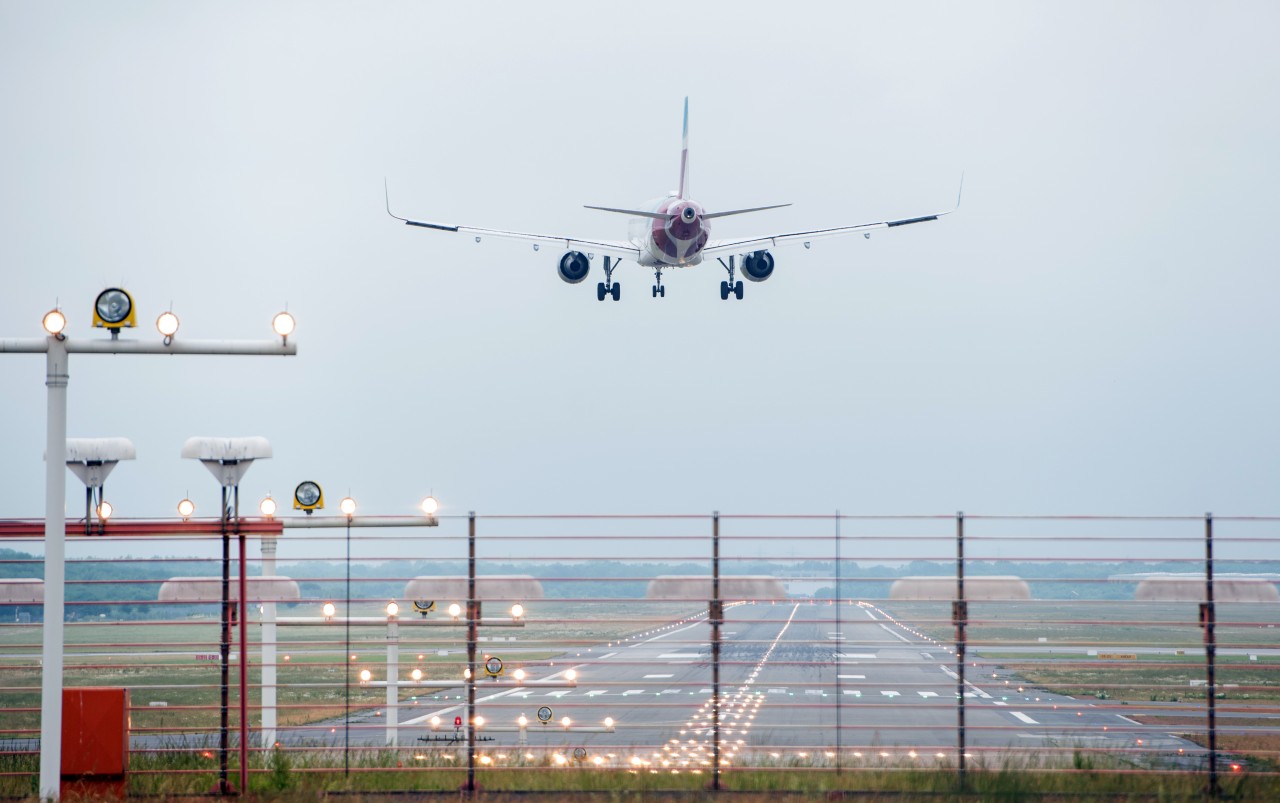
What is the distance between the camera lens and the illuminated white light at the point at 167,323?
12.6 meters

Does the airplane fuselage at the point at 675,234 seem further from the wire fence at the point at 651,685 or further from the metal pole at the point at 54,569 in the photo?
the metal pole at the point at 54,569

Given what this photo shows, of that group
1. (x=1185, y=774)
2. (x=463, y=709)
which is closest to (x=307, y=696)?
(x=463, y=709)

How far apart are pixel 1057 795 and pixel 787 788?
2782mm

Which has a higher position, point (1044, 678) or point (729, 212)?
point (729, 212)

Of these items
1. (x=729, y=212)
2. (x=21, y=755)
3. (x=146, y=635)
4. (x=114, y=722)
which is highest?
(x=729, y=212)

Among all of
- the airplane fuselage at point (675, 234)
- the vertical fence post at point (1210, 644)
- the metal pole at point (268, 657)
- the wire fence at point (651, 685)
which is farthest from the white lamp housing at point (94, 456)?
the airplane fuselage at point (675, 234)

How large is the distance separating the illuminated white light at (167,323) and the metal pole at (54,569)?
113 centimetres

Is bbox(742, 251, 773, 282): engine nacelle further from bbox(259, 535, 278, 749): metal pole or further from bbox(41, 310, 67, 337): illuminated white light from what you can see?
bbox(41, 310, 67, 337): illuminated white light

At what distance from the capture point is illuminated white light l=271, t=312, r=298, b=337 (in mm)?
12711

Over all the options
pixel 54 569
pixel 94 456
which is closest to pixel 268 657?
pixel 94 456

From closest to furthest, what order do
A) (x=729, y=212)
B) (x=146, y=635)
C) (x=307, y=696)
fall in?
1. (x=729, y=212)
2. (x=307, y=696)
3. (x=146, y=635)

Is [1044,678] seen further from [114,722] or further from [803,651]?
[114,722]

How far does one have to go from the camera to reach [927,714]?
41.2 metres

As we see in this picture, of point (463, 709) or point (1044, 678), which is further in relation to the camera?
point (1044, 678)
